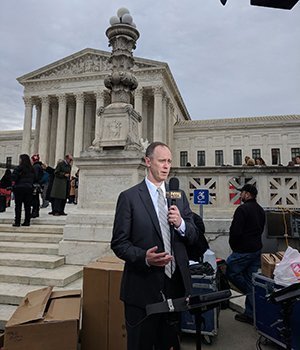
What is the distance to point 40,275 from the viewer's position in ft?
13.8

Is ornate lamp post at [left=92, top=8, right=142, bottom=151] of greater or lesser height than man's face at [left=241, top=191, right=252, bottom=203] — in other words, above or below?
above

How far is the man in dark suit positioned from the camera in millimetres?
1859

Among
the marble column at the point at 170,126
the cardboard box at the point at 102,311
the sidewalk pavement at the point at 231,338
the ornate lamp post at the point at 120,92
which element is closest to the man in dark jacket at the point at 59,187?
the ornate lamp post at the point at 120,92

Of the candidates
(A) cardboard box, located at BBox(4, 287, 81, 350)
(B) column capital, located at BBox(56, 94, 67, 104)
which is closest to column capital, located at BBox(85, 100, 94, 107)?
(B) column capital, located at BBox(56, 94, 67, 104)

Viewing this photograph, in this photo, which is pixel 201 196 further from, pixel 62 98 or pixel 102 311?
pixel 62 98

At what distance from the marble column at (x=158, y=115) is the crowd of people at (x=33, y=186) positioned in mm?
29533

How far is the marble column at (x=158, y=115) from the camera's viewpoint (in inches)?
1559

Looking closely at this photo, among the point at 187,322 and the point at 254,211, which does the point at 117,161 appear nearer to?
the point at 254,211

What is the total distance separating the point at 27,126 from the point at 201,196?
46.1 metres

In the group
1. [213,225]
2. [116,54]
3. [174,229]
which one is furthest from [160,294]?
[116,54]

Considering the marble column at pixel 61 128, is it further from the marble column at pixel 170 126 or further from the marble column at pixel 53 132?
the marble column at pixel 170 126

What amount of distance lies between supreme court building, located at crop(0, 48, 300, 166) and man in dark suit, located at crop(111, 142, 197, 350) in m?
38.6

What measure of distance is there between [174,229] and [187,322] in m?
2.02

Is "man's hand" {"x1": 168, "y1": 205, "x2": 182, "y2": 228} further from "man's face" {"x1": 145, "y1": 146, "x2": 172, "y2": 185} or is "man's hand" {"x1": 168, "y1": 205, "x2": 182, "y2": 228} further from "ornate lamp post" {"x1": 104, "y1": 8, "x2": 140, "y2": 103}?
"ornate lamp post" {"x1": 104, "y1": 8, "x2": 140, "y2": 103}
